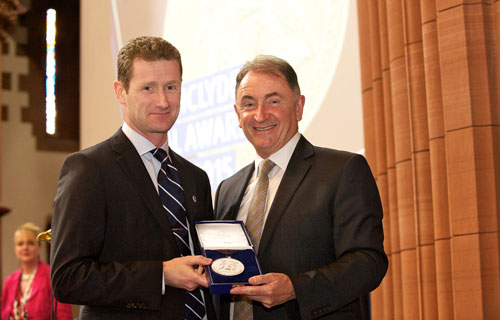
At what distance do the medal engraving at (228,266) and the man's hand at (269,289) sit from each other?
0.05m

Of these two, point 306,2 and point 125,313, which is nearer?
point 125,313

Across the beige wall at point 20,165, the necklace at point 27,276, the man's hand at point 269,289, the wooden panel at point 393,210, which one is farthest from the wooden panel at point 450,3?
the beige wall at point 20,165

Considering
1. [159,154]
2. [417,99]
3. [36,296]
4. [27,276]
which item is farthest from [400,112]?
[27,276]

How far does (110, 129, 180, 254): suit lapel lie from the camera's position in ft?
7.48

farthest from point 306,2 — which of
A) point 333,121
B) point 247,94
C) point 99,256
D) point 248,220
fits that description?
point 99,256

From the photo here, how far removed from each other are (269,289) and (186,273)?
0.25 m

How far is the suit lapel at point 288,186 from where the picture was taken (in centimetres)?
243

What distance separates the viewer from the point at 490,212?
3152 mm

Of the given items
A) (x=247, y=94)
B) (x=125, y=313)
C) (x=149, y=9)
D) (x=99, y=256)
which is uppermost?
(x=149, y=9)

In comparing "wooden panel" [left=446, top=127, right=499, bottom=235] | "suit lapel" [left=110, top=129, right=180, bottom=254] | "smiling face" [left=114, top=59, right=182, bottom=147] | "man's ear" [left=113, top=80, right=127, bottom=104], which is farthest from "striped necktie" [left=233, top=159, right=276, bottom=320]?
"wooden panel" [left=446, top=127, right=499, bottom=235]

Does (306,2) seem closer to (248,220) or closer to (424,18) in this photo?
(424,18)

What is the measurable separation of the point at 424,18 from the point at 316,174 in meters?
1.38

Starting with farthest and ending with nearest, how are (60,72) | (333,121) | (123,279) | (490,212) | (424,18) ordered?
(60,72) → (333,121) → (424,18) → (490,212) → (123,279)

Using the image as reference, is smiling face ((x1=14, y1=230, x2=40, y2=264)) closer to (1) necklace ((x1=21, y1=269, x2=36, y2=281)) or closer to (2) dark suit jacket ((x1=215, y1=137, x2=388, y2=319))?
(1) necklace ((x1=21, y1=269, x2=36, y2=281))
